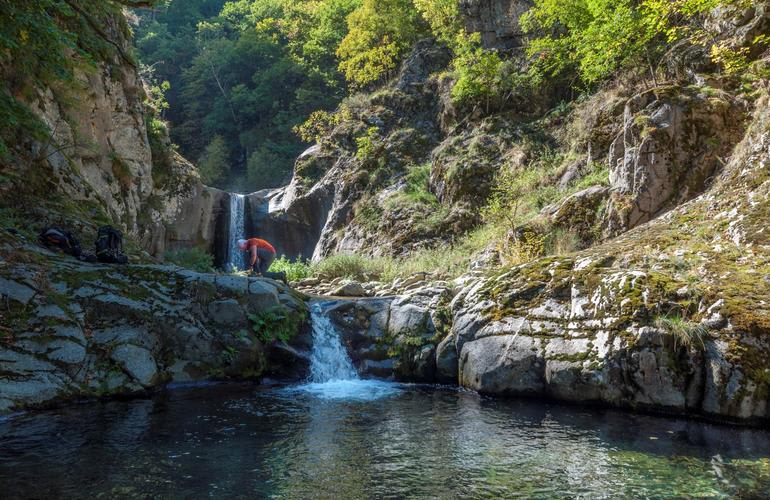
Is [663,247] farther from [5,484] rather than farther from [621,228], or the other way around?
[5,484]

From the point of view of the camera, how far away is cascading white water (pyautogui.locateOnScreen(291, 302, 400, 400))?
7941 mm

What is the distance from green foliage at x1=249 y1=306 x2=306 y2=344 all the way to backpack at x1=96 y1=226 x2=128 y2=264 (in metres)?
2.47

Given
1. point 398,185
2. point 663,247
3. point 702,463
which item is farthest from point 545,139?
point 702,463

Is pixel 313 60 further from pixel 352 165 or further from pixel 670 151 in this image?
pixel 670 151

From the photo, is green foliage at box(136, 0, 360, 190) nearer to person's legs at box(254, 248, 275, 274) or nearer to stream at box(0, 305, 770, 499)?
person's legs at box(254, 248, 275, 274)

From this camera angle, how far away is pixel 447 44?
2375 cm

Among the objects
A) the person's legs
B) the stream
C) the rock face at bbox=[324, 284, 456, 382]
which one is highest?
the person's legs

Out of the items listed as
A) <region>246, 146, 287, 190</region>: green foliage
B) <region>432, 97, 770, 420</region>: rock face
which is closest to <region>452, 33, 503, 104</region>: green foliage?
<region>432, 97, 770, 420</region>: rock face

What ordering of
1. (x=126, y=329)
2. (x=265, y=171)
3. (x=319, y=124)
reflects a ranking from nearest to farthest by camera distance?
(x=126, y=329)
(x=319, y=124)
(x=265, y=171)

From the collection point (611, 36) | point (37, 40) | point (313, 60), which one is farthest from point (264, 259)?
point (313, 60)

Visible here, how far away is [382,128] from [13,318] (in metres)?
18.7

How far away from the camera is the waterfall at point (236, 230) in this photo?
23.3 metres

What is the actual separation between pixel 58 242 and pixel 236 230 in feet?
51.5

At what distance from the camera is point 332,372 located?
916cm
